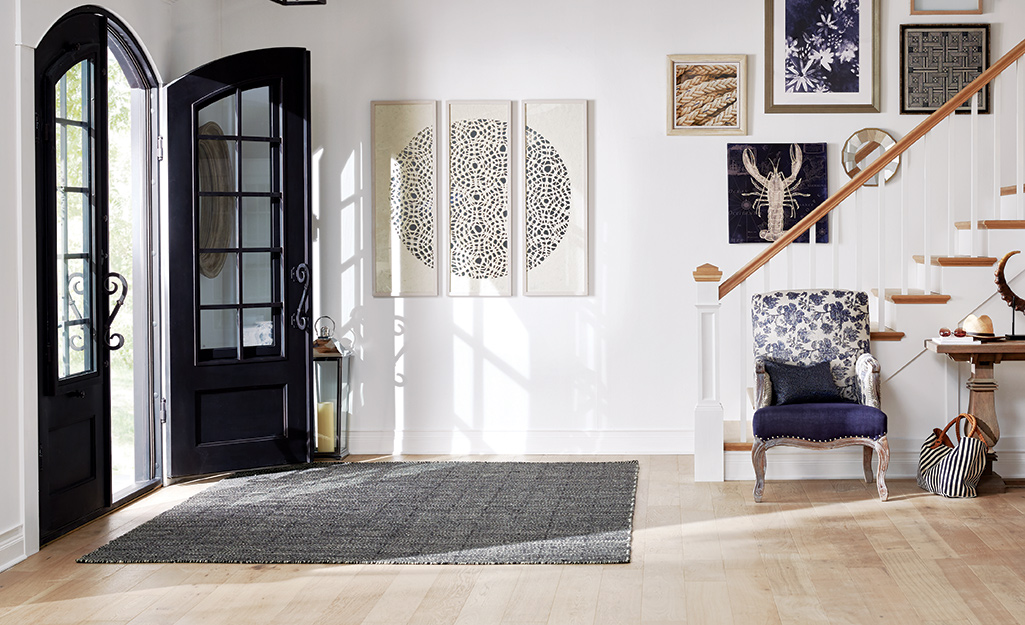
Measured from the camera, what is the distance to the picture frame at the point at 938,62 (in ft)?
19.7

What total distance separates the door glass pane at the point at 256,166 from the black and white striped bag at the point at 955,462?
3.83 meters

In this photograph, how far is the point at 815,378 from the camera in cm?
507

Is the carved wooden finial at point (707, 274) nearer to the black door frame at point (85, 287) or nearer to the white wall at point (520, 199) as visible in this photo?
the white wall at point (520, 199)

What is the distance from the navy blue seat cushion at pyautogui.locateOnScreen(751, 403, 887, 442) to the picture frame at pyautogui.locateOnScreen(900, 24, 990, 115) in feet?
7.34

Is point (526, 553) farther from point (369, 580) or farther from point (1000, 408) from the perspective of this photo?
point (1000, 408)

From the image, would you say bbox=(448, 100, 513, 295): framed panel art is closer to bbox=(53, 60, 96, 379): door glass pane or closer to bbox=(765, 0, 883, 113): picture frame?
bbox=(765, 0, 883, 113): picture frame

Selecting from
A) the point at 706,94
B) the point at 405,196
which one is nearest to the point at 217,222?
the point at 405,196

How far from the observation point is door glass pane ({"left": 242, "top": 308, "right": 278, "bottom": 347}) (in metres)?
5.59

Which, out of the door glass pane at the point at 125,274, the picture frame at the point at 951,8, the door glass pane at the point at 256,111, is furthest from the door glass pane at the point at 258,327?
the picture frame at the point at 951,8

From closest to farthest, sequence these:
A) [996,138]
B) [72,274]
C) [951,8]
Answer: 1. [72,274]
2. [996,138]
3. [951,8]

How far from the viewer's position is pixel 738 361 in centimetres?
618

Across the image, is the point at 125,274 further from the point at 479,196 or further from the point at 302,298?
the point at 479,196

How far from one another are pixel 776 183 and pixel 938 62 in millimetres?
1222

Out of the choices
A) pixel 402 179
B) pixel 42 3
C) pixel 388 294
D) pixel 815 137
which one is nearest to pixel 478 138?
pixel 402 179
